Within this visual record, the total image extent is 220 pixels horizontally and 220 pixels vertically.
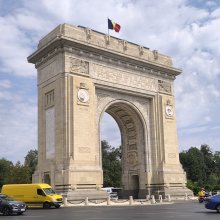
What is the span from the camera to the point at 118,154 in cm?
Answer: 8731

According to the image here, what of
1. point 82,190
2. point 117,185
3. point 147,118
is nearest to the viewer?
point 82,190

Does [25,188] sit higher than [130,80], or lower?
lower

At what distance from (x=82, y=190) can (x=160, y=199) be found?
828 cm

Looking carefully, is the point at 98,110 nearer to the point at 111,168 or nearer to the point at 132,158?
the point at 132,158

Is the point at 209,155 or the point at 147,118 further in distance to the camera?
the point at 209,155

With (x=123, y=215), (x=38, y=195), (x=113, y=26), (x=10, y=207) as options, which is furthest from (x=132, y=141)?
(x=123, y=215)

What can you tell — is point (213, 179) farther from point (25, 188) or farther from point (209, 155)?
point (25, 188)

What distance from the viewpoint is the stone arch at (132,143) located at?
41.7 meters

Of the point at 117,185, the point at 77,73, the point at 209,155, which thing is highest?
the point at 77,73

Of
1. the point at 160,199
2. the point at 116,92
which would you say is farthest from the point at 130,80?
the point at 160,199

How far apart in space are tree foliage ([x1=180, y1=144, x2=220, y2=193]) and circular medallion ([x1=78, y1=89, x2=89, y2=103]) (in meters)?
53.0

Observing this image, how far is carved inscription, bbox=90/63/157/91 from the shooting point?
3828 centimetres

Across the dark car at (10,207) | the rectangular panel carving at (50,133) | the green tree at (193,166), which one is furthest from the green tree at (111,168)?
the dark car at (10,207)

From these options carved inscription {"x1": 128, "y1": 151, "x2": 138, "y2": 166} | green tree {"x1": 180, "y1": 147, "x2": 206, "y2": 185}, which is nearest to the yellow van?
carved inscription {"x1": 128, "y1": 151, "x2": 138, "y2": 166}
